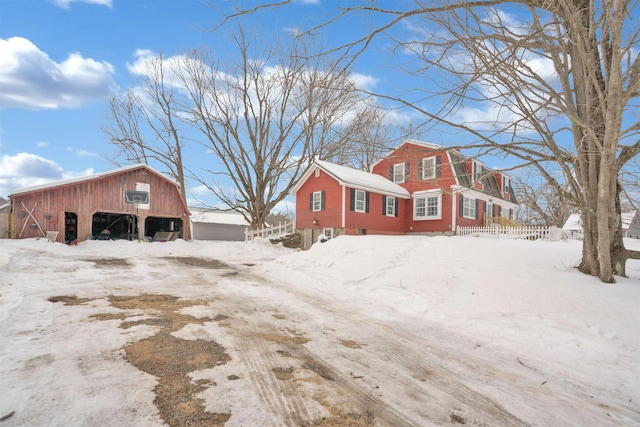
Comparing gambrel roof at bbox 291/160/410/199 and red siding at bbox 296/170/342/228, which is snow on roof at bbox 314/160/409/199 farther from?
red siding at bbox 296/170/342/228

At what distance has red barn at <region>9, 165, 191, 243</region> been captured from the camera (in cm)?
1806

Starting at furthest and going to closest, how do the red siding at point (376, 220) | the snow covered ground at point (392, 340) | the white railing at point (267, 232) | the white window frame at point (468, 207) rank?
the white railing at point (267, 232) → the white window frame at point (468, 207) → the red siding at point (376, 220) → the snow covered ground at point (392, 340)

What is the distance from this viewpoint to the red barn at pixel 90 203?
18.1m

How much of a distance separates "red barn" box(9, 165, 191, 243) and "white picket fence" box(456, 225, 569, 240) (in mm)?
19229

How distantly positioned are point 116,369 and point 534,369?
393 centimetres

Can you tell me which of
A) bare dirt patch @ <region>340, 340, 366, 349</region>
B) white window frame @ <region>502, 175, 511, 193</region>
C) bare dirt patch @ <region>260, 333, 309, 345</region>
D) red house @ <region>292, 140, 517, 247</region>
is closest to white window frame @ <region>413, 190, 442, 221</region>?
red house @ <region>292, 140, 517, 247</region>

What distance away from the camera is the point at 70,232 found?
798 inches

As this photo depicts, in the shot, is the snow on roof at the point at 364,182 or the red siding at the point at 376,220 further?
the red siding at the point at 376,220

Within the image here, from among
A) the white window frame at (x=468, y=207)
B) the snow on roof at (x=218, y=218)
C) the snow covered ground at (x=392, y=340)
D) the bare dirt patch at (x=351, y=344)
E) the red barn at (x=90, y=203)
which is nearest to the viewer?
the snow covered ground at (x=392, y=340)

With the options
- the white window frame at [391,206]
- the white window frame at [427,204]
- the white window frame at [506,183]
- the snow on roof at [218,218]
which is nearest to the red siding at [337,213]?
the white window frame at [391,206]

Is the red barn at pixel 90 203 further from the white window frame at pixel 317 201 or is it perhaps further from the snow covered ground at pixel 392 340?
the snow covered ground at pixel 392 340

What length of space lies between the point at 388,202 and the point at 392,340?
17461 millimetres

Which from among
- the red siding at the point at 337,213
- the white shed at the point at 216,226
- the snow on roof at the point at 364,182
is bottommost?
the white shed at the point at 216,226

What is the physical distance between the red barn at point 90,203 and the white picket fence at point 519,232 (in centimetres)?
1923
